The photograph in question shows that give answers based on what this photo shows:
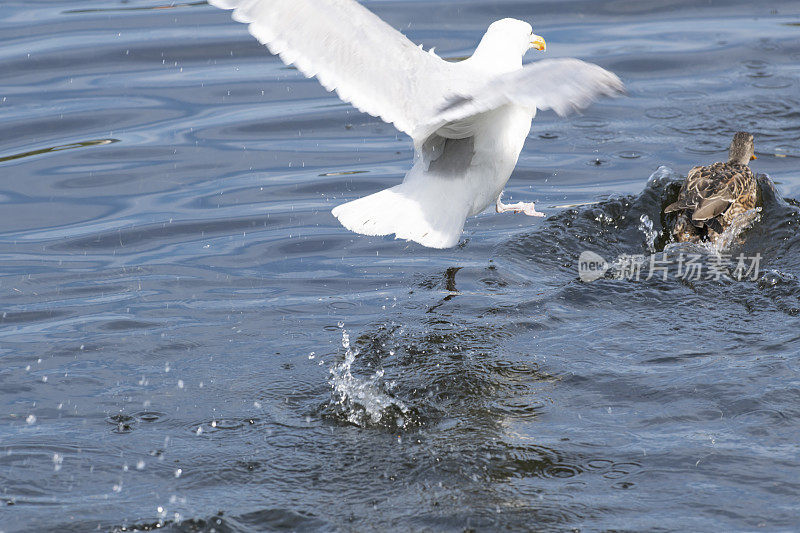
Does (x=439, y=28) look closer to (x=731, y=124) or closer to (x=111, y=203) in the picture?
(x=731, y=124)

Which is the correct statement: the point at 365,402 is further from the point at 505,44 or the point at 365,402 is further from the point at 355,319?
the point at 505,44

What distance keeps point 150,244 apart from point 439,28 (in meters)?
5.65

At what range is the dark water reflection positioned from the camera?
15.0 ft

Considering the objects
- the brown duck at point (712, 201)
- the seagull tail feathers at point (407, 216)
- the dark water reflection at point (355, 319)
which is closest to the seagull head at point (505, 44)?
the seagull tail feathers at point (407, 216)

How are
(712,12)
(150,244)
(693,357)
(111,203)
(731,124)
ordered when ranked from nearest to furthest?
(693,357)
(150,244)
(111,203)
(731,124)
(712,12)

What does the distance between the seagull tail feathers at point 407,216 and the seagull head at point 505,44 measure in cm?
97

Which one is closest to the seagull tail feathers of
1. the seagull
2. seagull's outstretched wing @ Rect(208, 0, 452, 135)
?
the seagull

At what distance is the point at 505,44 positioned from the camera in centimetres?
687

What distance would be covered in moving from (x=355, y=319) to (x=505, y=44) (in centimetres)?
197

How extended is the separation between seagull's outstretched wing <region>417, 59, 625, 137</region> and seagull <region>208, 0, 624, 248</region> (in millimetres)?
190

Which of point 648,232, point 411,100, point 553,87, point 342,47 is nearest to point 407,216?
point 411,100

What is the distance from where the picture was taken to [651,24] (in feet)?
42.2

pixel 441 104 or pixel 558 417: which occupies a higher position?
pixel 441 104

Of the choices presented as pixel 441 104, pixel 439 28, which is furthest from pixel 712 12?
pixel 441 104
